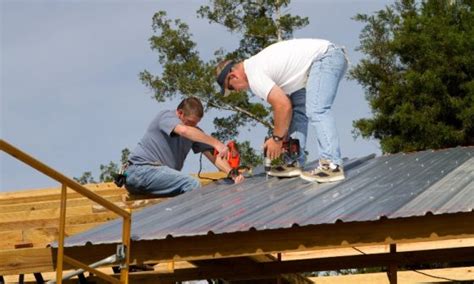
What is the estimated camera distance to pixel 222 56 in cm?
2980

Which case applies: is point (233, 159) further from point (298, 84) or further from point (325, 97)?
point (325, 97)

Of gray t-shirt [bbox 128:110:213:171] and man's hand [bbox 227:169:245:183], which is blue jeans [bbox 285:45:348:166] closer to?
man's hand [bbox 227:169:245:183]

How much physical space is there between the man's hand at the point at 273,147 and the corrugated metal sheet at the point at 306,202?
0.28 meters

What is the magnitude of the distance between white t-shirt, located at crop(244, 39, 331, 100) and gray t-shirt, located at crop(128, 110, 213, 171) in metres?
1.53

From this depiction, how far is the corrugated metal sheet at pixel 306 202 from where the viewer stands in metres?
7.46

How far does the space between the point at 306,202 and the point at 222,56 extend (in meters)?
21.7

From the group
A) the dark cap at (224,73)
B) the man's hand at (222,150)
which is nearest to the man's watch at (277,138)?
the dark cap at (224,73)

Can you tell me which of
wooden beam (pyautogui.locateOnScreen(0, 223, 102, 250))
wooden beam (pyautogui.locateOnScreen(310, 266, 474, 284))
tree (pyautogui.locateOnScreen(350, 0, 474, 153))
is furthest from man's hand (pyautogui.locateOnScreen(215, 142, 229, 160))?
tree (pyautogui.locateOnScreen(350, 0, 474, 153))

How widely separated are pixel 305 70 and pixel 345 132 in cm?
1821

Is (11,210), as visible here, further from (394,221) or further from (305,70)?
(394,221)

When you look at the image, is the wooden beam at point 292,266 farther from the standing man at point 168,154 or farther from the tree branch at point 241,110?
the tree branch at point 241,110

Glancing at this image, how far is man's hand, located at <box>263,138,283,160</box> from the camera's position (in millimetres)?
9484

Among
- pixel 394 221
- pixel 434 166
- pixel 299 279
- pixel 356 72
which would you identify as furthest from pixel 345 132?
pixel 394 221

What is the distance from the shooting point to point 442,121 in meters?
25.0
